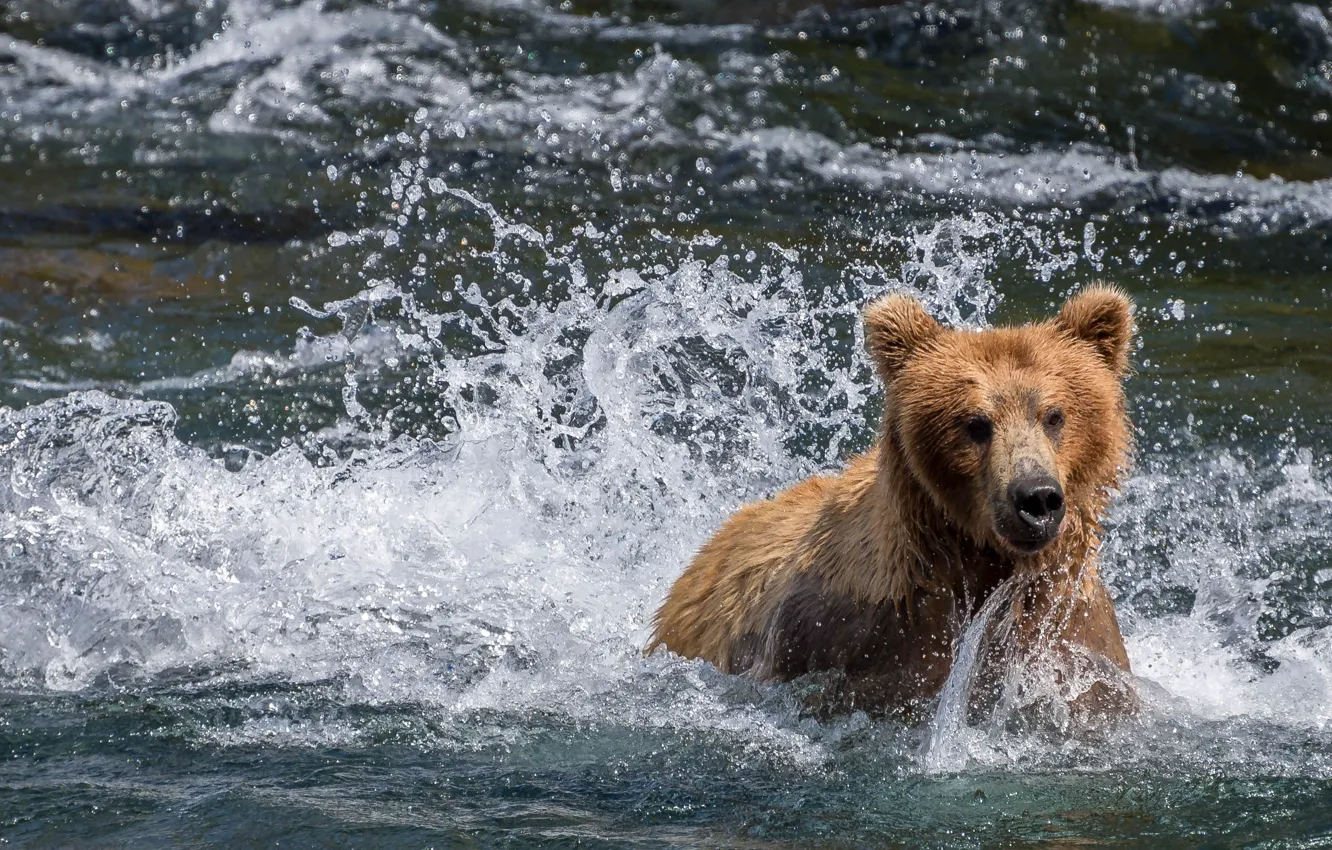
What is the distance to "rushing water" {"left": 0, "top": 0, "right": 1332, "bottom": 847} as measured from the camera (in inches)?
210

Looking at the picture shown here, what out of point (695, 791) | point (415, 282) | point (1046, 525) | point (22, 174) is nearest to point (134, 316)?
point (415, 282)

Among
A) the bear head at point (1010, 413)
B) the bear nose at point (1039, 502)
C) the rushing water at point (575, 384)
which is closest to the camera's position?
the bear nose at point (1039, 502)

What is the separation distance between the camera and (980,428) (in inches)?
199

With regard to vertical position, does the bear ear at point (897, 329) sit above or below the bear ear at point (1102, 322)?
below

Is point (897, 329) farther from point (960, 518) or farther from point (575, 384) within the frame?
point (575, 384)

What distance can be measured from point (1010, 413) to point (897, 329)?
574 millimetres

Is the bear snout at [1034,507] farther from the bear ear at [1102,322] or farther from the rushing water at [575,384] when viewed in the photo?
the rushing water at [575,384]

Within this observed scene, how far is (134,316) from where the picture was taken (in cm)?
998

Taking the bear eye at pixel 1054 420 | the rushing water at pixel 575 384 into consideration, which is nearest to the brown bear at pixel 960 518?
the bear eye at pixel 1054 420

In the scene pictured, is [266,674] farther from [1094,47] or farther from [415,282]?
[1094,47]

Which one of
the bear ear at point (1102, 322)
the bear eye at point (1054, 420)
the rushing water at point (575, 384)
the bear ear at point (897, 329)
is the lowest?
the rushing water at point (575, 384)

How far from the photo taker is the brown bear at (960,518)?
5.07m

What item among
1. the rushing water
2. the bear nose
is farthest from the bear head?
the rushing water

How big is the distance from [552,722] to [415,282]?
15.5 feet
